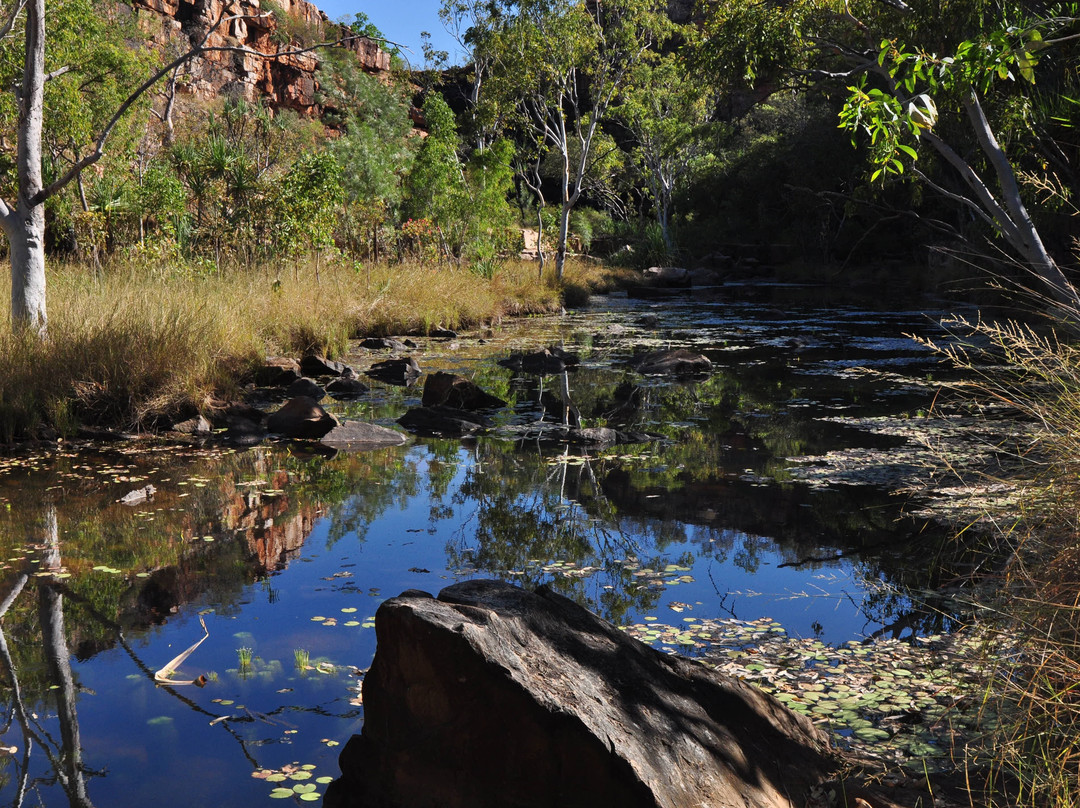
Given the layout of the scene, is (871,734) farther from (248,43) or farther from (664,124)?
(248,43)

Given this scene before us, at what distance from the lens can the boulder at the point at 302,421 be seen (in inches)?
329

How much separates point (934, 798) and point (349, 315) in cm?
1334

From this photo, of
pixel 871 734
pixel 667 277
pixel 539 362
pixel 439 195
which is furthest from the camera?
pixel 667 277

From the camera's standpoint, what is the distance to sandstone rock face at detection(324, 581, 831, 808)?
7.74 ft

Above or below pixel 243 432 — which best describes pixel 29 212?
above

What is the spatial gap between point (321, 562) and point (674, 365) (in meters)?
8.30

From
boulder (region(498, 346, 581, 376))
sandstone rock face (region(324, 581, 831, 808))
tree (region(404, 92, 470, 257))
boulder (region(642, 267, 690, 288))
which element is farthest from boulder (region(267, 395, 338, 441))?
boulder (region(642, 267, 690, 288))

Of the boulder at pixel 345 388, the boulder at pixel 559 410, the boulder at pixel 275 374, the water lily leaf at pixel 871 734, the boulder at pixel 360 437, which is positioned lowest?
the water lily leaf at pixel 871 734

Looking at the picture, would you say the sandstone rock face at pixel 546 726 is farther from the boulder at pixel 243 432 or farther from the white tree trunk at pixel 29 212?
the white tree trunk at pixel 29 212

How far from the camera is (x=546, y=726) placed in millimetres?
2381

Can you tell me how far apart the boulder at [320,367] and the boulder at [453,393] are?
2495 millimetres

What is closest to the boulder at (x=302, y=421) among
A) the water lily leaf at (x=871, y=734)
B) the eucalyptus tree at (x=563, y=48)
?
the water lily leaf at (x=871, y=734)

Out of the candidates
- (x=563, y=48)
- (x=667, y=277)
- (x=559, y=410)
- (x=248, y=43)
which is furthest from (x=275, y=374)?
(x=248, y=43)

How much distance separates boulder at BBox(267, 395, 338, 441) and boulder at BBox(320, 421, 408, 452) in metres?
0.16
